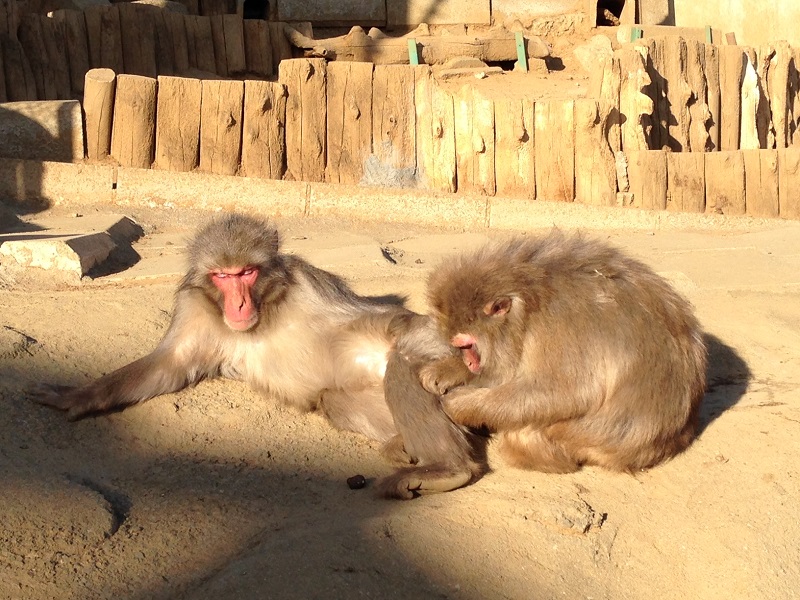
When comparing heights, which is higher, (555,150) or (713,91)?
(713,91)

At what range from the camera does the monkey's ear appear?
4098 mm

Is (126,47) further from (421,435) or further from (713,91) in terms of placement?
(421,435)

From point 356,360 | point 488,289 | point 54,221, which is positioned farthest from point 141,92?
point 488,289

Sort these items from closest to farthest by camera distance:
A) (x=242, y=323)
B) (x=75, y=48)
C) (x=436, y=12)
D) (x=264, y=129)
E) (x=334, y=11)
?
(x=242, y=323), (x=264, y=129), (x=75, y=48), (x=334, y=11), (x=436, y=12)

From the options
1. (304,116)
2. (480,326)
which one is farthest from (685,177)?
(480,326)

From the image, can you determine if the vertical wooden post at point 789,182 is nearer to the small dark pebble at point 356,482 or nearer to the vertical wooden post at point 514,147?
the vertical wooden post at point 514,147

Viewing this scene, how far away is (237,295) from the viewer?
4.67 meters

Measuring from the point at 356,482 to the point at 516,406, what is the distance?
0.73 metres

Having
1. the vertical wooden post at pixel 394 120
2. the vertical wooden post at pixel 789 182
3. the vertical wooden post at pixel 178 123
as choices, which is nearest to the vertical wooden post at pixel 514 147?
the vertical wooden post at pixel 394 120

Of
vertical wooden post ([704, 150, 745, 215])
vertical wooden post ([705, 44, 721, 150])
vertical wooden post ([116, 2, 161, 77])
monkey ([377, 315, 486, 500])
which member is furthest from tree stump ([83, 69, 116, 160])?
vertical wooden post ([705, 44, 721, 150])

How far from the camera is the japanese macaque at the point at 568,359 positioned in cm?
404

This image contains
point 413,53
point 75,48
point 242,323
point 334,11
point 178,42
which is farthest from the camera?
point 334,11

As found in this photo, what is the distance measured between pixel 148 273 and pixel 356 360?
6.06 feet

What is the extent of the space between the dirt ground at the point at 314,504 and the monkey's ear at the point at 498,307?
0.69 meters
